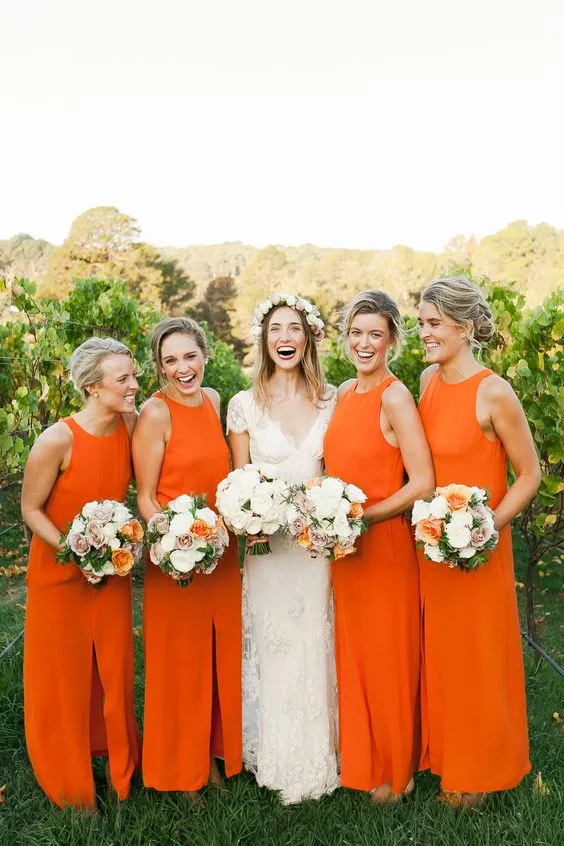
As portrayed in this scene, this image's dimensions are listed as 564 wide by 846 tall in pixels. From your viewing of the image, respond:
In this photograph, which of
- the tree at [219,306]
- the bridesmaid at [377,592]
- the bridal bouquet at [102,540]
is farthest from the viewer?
the tree at [219,306]

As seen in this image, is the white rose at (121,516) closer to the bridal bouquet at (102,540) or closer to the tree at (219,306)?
the bridal bouquet at (102,540)

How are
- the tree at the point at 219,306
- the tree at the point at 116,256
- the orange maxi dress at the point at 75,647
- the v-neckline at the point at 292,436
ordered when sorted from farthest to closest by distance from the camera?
the tree at the point at 219,306 → the tree at the point at 116,256 → the v-neckline at the point at 292,436 → the orange maxi dress at the point at 75,647

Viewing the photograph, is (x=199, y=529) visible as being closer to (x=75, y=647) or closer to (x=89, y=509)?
(x=89, y=509)

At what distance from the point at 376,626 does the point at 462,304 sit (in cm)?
181

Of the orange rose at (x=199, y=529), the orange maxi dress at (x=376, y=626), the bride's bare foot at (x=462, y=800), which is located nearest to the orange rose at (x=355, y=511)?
the orange maxi dress at (x=376, y=626)

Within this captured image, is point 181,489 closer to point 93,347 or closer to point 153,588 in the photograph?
point 153,588

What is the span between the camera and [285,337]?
4.17 meters

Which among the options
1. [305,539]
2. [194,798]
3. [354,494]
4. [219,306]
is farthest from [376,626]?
[219,306]

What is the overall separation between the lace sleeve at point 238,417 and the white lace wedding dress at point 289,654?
19mm

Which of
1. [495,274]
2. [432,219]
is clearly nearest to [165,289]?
[495,274]

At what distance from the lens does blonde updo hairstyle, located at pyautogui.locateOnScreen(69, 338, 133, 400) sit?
3.73 metres

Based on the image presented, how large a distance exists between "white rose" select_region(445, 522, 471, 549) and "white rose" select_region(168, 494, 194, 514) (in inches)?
50.1

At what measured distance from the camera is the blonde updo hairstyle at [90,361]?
3.73 m

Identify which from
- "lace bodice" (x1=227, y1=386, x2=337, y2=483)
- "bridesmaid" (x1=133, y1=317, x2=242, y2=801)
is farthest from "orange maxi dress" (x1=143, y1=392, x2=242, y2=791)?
"lace bodice" (x1=227, y1=386, x2=337, y2=483)
